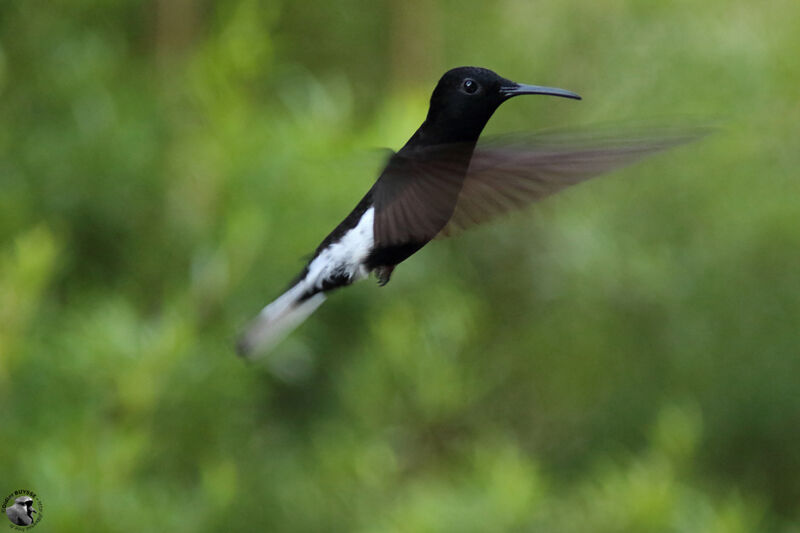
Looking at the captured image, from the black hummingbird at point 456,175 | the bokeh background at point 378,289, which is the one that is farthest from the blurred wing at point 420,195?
the bokeh background at point 378,289

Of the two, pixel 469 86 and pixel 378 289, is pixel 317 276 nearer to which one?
pixel 469 86

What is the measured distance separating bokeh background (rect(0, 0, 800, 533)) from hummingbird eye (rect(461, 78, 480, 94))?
2.68 feet

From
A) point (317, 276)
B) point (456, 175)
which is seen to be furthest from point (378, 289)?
point (456, 175)

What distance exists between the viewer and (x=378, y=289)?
1.78 m

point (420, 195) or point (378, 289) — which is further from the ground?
point (378, 289)

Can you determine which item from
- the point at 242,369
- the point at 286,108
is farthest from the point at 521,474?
the point at 286,108

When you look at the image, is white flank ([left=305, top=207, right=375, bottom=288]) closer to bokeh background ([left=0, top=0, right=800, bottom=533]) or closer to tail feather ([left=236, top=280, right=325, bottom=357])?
tail feather ([left=236, top=280, right=325, bottom=357])

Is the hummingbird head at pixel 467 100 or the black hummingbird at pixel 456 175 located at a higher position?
the hummingbird head at pixel 467 100

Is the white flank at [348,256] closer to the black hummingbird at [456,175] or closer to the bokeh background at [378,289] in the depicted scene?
the black hummingbird at [456,175]

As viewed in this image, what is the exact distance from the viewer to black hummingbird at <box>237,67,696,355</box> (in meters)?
0.48

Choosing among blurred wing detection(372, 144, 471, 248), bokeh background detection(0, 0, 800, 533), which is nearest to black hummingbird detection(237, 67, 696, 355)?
blurred wing detection(372, 144, 471, 248)

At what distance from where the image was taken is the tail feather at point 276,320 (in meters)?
0.48

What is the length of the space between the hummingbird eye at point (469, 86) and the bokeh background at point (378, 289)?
816mm

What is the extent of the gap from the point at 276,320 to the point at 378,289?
4.05ft
